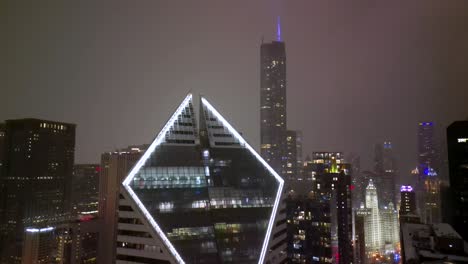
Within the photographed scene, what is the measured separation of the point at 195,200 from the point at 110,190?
4516 inches

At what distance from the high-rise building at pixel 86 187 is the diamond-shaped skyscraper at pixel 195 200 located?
132 m

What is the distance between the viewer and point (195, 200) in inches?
1858

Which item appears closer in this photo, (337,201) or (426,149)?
(337,201)

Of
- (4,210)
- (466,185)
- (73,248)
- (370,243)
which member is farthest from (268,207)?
(370,243)

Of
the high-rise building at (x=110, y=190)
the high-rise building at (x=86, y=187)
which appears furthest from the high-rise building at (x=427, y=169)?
the high-rise building at (x=86, y=187)

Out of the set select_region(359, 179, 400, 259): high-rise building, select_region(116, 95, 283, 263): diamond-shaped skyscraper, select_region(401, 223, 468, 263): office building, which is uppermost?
select_region(116, 95, 283, 263): diamond-shaped skyscraper

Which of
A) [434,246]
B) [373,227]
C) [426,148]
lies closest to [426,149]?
[426,148]

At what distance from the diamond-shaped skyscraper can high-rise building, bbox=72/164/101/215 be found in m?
132

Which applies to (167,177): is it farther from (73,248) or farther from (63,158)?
(63,158)

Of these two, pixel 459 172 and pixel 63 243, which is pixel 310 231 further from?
pixel 63 243

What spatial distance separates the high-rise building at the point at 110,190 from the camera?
13643cm

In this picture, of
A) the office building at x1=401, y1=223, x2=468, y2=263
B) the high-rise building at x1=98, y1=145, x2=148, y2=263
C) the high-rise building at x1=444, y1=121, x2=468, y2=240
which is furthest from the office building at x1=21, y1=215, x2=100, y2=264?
the high-rise building at x1=444, y1=121, x2=468, y2=240

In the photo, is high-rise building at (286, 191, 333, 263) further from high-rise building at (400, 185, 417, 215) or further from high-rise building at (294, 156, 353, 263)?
high-rise building at (400, 185, 417, 215)

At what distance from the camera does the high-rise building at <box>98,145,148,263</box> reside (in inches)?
5371
